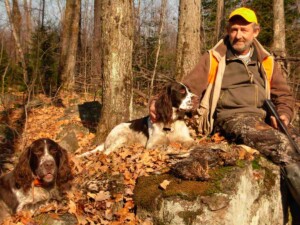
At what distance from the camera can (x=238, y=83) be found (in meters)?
5.29

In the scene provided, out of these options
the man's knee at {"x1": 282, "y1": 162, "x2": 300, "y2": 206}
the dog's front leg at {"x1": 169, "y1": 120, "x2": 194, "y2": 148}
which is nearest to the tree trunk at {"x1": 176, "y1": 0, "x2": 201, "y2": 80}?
the dog's front leg at {"x1": 169, "y1": 120, "x2": 194, "y2": 148}

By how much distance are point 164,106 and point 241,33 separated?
5.19ft

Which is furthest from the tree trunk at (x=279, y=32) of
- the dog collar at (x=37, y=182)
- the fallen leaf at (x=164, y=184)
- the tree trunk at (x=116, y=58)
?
the dog collar at (x=37, y=182)

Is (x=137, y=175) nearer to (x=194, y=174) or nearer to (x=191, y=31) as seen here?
(x=194, y=174)

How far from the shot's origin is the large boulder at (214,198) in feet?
11.7

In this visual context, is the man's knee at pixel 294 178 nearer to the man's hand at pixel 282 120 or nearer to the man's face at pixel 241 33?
the man's hand at pixel 282 120

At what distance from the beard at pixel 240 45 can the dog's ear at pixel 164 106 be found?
1.16 metres

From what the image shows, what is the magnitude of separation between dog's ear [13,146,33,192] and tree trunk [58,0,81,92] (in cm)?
1020

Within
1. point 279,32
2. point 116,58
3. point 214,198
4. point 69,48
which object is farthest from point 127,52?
point 69,48

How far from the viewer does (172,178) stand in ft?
13.0

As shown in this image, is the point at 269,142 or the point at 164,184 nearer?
the point at 164,184

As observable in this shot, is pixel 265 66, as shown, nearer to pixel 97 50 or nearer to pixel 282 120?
pixel 282 120

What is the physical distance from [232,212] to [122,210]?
1216mm

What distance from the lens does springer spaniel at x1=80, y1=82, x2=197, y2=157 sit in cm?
554
